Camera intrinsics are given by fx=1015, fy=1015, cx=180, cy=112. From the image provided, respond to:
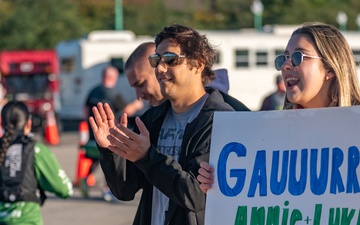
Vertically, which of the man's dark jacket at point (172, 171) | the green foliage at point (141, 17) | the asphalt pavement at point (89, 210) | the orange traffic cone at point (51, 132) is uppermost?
the green foliage at point (141, 17)

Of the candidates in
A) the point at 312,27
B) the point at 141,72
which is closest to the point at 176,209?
the point at 312,27

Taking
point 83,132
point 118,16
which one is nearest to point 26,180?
point 83,132

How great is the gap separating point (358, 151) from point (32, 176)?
10.7 ft

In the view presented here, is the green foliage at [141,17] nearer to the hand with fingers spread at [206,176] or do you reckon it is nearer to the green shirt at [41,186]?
the green shirt at [41,186]

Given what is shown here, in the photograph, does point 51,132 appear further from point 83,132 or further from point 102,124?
point 102,124

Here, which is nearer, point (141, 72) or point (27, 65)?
point (141, 72)

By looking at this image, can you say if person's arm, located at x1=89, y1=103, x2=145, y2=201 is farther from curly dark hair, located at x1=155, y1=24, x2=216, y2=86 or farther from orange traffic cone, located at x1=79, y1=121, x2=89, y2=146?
orange traffic cone, located at x1=79, y1=121, x2=89, y2=146

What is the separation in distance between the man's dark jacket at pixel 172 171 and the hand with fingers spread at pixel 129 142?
4 cm

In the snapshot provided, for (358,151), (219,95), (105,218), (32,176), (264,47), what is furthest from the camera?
(264,47)

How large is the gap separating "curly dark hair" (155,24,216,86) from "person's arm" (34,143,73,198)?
2081 millimetres

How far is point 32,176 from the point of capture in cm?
647

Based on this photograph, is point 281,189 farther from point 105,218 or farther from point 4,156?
point 105,218

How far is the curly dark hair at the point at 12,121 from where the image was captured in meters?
6.69

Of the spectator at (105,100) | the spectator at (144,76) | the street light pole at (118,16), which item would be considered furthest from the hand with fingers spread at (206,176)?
the street light pole at (118,16)
